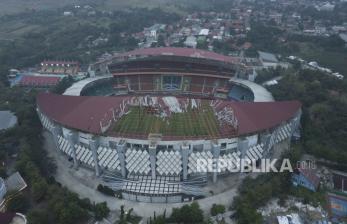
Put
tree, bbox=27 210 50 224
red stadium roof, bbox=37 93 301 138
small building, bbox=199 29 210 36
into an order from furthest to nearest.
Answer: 1. small building, bbox=199 29 210 36
2. red stadium roof, bbox=37 93 301 138
3. tree, bbox=27 210 50 224

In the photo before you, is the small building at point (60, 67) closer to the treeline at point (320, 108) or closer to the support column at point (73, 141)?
the support column at point (73, 141)

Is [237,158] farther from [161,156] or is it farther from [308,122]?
[308,122]

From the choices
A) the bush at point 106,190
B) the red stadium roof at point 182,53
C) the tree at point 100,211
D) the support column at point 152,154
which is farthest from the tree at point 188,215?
the red stadium roof at point 182,53

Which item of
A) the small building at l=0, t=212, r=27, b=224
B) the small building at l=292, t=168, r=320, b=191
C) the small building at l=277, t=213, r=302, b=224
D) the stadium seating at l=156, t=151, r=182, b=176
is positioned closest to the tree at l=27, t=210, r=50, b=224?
the small building at l=0, t=212, r=27, b=224

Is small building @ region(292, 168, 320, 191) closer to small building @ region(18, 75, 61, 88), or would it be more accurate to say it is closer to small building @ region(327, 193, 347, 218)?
small building @ region(327, 193, 347, 218)

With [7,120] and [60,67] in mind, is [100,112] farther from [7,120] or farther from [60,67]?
[60,67]
